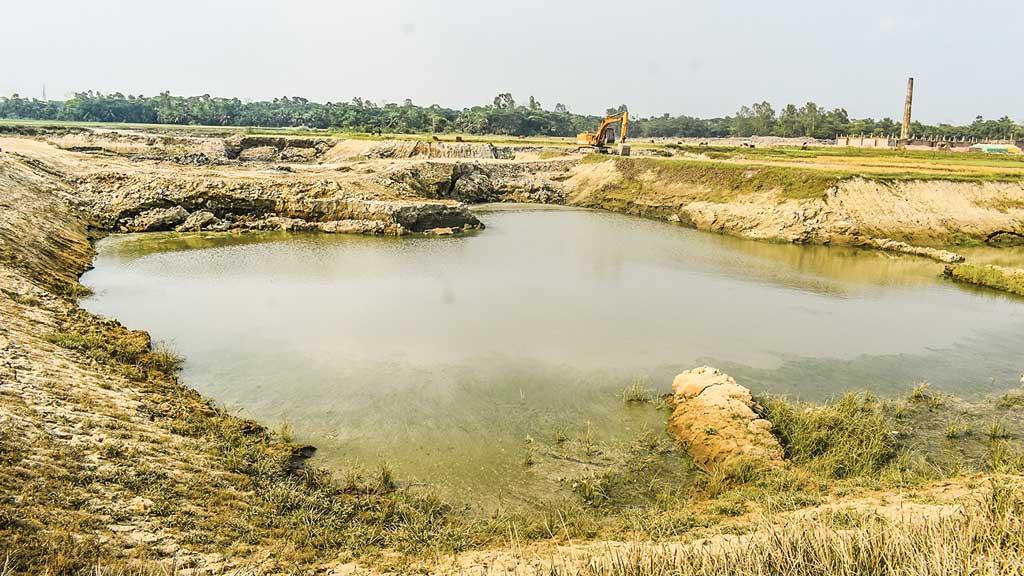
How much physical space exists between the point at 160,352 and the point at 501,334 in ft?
24.4

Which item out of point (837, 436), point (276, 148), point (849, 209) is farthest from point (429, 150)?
point (837, 436)

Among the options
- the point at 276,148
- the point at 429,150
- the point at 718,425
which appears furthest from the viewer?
the point at 276,148

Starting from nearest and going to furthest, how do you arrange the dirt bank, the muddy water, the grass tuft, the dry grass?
the dry grass → the muddy water → the grass tuft → the dirt bank

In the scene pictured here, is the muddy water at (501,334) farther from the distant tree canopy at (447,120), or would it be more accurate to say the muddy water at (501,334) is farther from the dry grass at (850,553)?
the distant tree canopy at (447,120)

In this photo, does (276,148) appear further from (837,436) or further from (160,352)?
(837,436)

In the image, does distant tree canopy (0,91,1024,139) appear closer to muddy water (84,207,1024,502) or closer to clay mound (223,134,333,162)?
clay mound (223,134,333,162)

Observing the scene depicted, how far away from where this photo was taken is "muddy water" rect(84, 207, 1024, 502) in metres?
10.1

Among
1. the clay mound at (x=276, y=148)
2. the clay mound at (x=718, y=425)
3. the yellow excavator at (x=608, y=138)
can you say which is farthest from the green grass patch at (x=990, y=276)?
the clay mound at (x=276, y=148)

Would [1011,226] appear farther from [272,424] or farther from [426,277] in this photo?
[272,424]

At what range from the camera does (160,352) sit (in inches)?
473

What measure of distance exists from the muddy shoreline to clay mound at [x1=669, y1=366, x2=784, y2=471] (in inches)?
169

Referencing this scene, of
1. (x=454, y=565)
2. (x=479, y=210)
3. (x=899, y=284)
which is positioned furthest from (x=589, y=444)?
(x=479, y=210)

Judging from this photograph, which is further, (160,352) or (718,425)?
(160,352)

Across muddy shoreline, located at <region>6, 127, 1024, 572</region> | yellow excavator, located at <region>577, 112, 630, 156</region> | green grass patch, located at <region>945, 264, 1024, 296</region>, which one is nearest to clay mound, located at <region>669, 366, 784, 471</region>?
muddy shoreline, located at <region>6, 127, 1024, 572</region>
